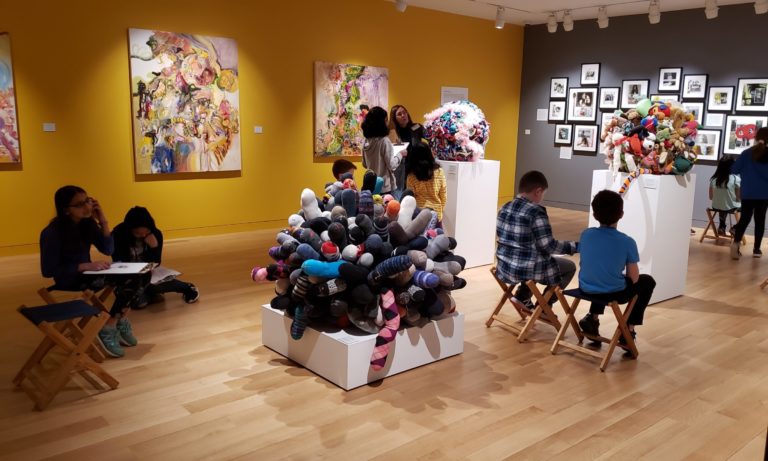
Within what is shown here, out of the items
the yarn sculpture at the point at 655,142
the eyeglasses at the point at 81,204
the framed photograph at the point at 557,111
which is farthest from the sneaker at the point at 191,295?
the framed photograph at the point at 557,111

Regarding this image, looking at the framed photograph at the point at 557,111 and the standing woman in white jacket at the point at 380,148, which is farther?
the framed photograph at the point at 557,111

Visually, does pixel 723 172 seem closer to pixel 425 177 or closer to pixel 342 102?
pixel 425 177

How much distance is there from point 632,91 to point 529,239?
283 inches

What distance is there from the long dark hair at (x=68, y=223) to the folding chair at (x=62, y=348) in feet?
1.98

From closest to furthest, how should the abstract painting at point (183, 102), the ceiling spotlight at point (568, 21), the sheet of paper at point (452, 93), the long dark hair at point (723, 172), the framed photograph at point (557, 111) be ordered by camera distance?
the abstract painting at point (183, 102)
the long dark hair at point (723, 172)
the ceiling spotlight at point (568, 21)
the sheet of paper at point (452, 93)
the framed photograph at point (557, 111)

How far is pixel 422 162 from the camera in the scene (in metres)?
6.21

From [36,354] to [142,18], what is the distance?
505 cm

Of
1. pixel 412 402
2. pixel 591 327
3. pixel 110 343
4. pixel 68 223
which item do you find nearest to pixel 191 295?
pixel 110 343

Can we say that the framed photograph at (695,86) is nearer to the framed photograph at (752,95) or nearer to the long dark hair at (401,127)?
the framed photograph at (752,95)

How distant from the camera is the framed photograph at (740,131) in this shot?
9.20 meters

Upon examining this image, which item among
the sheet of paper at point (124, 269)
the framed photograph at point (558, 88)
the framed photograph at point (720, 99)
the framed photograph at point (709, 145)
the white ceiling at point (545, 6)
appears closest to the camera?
the sheet of paper at point (124, 269)

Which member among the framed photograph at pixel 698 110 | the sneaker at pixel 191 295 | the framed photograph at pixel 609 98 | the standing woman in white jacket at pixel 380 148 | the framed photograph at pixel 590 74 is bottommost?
the sneaker at pixel 191 295

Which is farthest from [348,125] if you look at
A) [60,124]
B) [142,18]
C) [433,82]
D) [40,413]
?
[40,413]

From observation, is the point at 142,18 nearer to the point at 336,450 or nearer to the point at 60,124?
the point at 60,124
